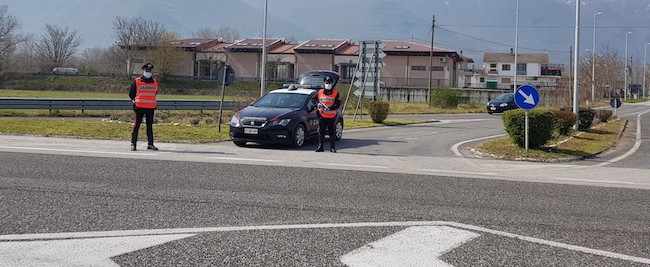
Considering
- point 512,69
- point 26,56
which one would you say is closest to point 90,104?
point 26,56

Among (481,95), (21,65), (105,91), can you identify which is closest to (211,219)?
(481,95)

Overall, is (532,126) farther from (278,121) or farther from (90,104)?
(90,104)

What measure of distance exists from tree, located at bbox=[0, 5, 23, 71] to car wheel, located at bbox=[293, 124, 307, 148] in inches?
2818

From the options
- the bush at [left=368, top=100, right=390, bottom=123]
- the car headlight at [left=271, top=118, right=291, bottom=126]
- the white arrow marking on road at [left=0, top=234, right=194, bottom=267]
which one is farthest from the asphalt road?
the bush at [left=368, top=100, right=390, bottom=123]

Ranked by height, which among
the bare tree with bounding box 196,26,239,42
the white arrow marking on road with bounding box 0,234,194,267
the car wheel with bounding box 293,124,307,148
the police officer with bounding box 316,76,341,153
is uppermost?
the bare tree with bounding box 196,26,239,42

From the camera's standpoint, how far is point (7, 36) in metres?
87.1

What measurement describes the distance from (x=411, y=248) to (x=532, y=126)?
1127 centimetres

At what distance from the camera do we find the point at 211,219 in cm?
658

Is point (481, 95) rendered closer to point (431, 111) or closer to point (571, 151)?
point (431, 111)

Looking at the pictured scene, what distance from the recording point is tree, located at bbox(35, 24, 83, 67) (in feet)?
323

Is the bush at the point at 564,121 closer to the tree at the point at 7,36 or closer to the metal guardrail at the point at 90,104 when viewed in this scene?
the metal guardrail at the point at 90,104

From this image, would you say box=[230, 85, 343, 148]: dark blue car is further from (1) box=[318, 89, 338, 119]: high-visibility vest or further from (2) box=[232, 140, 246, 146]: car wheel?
(1) box=[318, 89, 338, 119]: high-visibility vest

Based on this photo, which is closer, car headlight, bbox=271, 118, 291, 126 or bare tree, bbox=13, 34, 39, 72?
car headlight, bbox=271, 118, 291, 126

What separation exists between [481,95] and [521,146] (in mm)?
45853
